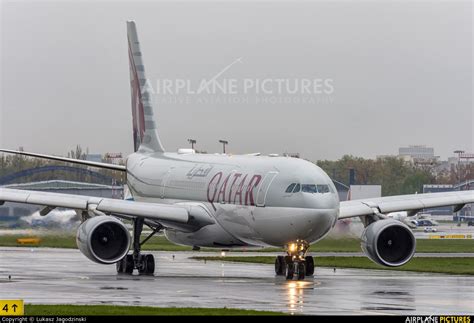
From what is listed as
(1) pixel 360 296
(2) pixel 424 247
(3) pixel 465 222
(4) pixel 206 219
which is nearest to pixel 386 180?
(3) pixel 465 222

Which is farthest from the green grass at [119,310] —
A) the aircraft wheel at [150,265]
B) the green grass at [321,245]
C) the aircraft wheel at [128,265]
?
the green grass at [321,245]

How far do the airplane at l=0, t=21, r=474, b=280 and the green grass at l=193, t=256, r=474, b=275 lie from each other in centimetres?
258

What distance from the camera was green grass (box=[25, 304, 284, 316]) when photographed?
91.9ft

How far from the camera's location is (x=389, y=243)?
1725 inches

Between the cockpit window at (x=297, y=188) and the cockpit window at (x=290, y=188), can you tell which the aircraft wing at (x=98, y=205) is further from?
the cockpit window at (x=297, y=188)

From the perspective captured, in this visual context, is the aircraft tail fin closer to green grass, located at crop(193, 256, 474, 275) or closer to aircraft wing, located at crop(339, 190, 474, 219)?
green grass, located at crop(193, 256, 474, 275)

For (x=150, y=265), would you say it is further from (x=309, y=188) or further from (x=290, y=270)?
(x=309, y=188)

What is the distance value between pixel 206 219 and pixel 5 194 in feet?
24.4

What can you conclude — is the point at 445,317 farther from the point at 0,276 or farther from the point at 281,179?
the point at 0,276

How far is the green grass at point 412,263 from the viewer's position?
48.5m

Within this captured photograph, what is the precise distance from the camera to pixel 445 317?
88.1 ft

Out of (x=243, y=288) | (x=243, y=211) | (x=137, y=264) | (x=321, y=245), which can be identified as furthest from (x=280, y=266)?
(x=321, y=245)

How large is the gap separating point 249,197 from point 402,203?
22.4 feet

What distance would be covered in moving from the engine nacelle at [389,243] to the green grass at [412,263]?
3.58 m
